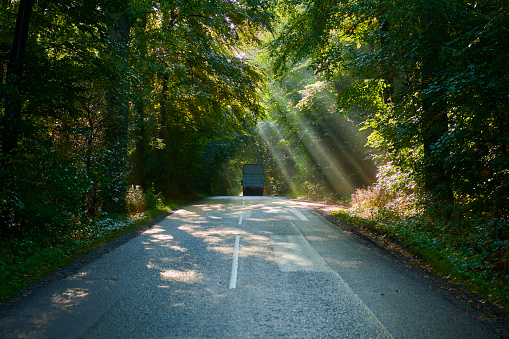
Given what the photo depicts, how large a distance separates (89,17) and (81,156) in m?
3.74

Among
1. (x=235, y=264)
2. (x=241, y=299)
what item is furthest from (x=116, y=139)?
(x=241, y=299)

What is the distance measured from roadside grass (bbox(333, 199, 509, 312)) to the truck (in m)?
25.3

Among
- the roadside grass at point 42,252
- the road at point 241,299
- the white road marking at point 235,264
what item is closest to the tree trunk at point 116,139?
the roadside grass at point 42,252

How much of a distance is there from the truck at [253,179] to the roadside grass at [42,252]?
85.8 feet

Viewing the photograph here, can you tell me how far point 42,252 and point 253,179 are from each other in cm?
2943

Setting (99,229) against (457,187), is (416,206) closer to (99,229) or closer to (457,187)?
(457,187)

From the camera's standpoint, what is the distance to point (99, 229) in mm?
8711

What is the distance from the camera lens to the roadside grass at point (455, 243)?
5.01 metres

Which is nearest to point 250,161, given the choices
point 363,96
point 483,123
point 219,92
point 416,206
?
point 219,92

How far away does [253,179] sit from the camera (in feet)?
116

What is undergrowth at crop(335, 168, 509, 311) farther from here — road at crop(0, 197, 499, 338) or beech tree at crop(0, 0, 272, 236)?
beech tree at crop(0, 0, 272, 236)

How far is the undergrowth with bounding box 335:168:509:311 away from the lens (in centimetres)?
509

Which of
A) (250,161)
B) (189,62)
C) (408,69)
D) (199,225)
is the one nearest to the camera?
(408,69)

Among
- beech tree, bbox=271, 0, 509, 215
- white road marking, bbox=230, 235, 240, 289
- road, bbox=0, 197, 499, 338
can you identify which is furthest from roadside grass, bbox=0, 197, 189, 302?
beech tree, bbox=271, 0, 509, 215
